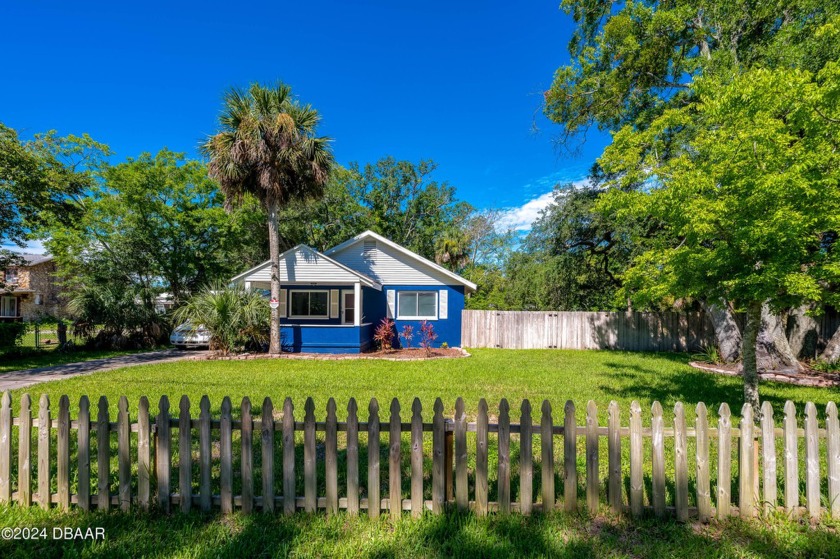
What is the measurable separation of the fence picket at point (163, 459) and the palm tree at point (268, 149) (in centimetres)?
1035

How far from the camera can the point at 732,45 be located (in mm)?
11508

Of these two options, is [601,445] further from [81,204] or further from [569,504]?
[81,204]

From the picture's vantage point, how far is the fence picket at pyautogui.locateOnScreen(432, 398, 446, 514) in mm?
2992

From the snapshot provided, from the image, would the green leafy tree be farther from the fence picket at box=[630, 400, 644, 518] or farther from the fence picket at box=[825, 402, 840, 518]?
the fence picket at box=[630, 400, 644, 518]

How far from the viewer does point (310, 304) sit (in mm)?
16656

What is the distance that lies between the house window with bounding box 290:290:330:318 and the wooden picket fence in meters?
13.5

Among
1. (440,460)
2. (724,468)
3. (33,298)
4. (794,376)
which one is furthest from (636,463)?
(33,298)

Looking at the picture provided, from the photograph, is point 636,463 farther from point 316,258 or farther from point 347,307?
point 347,307

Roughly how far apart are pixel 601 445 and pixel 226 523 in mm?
3975

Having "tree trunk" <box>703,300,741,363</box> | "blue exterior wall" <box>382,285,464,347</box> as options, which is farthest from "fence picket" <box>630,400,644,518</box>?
"blue exterior wall" <box>382,285,464,347</box>

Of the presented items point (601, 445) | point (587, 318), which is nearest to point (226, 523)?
point (601, 445)

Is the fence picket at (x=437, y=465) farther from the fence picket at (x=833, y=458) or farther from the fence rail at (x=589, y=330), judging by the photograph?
the fence rail at (x=589, y=330)

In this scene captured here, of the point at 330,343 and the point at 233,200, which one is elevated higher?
the point at 233,200

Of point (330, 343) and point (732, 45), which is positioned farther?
point (330, 343)
